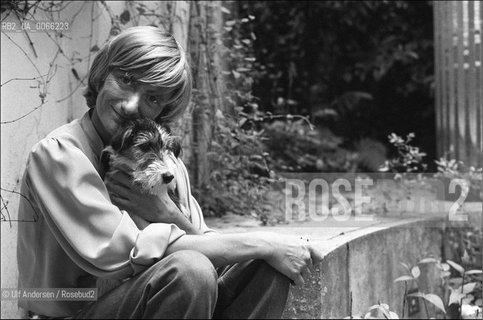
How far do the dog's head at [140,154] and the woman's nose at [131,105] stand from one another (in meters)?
0.03

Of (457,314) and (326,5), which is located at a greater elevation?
(326,5)

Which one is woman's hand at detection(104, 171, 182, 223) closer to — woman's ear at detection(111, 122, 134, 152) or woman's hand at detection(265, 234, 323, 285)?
woman's ear at detection(111, 122, 134, 152)

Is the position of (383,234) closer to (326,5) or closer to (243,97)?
(243,97)

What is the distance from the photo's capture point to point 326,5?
8.90m

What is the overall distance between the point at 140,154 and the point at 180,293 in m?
0.69

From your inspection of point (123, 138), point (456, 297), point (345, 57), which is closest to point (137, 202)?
point (123, 138)

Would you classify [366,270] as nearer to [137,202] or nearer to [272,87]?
[137,202]

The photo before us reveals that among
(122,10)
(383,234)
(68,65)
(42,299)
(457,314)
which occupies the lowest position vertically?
(457,314)

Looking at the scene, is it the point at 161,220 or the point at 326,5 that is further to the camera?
the point at 326,5

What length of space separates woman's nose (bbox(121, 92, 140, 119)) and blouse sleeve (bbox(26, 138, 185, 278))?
0.28m

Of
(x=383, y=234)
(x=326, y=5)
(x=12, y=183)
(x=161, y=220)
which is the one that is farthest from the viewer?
(x=326, y=5)

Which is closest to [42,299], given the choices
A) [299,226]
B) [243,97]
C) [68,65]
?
[68,65]

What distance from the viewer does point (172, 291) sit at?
2.37 m

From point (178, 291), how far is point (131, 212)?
1.84 ft
